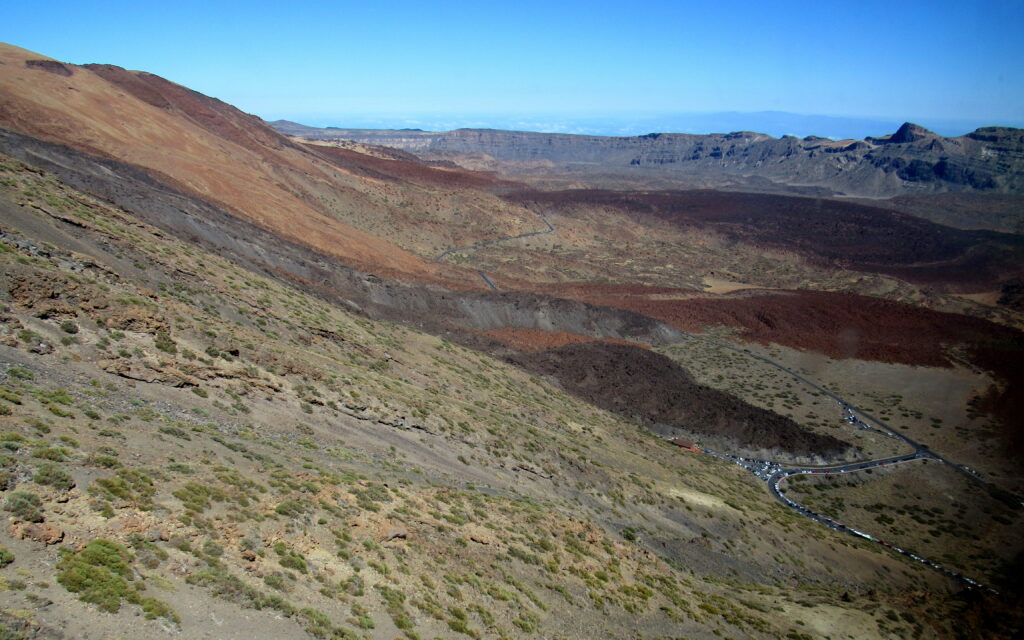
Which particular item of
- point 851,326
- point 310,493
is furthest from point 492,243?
point 310,493

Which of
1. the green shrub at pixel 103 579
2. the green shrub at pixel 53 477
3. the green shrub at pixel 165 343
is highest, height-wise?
the green shrub at pixel 165 343

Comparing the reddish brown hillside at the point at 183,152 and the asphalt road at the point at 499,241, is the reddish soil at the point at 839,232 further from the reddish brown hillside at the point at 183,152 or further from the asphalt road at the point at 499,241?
the reddish brown hillside at the point at 183,152

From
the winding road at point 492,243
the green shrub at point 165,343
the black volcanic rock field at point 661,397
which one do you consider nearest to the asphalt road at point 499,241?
the winding road at point 492,243

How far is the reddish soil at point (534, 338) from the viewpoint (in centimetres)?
4188

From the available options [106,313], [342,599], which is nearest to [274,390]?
[106,313]

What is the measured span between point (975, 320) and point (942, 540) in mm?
39537

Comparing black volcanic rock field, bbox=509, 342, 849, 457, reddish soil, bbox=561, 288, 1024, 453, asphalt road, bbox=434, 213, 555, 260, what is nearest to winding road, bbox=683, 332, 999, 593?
black volcanic rock field, bbox=509, 342, 849, 457

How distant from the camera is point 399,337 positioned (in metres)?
30.3

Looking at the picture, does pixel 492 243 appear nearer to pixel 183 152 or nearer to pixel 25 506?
pixel 183 152

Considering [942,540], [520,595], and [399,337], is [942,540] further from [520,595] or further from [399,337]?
[399,337]

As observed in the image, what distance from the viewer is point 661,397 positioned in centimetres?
3578

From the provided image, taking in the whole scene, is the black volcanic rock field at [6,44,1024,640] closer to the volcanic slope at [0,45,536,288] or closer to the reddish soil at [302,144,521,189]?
the volcanic slope at [0,45,536,288]

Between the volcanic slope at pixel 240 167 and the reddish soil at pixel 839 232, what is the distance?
115 ft

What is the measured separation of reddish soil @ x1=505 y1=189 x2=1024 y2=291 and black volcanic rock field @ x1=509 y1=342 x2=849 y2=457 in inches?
2616
